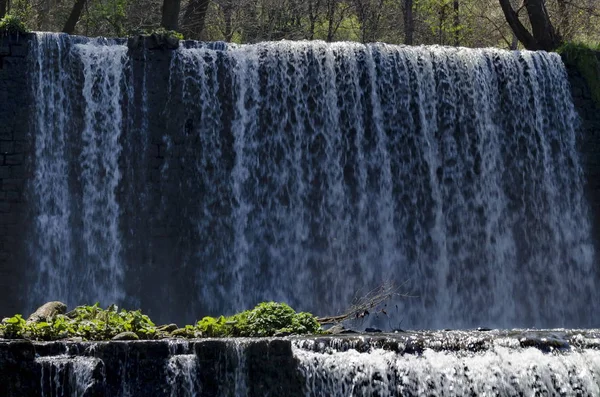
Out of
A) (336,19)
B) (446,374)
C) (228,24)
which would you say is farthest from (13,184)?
(336,19)

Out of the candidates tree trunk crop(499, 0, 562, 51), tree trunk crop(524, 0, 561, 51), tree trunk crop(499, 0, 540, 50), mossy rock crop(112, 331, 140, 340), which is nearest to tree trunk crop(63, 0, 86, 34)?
tree trunk crop(499, 0, 540, 50)

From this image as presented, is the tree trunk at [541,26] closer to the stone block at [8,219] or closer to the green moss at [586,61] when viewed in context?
the green moss at [586,61]

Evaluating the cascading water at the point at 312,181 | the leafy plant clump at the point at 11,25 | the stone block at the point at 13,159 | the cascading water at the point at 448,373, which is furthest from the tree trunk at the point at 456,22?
the cascading water at the point at 448,373

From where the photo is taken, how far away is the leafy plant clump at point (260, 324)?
14547 mm

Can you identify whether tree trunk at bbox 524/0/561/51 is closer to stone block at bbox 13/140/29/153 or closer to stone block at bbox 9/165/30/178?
stone block at bbox 13/140/29/153

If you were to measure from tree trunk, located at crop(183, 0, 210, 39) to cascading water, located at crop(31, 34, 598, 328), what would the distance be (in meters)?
8.66

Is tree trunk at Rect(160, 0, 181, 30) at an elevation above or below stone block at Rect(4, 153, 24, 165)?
above

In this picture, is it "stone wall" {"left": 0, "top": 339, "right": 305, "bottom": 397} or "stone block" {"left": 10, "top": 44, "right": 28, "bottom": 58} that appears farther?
"stone block" {"left": 10, "top": 44, "right": 28, "bottom": 58}

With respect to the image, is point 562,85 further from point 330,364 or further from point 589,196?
point 330,364

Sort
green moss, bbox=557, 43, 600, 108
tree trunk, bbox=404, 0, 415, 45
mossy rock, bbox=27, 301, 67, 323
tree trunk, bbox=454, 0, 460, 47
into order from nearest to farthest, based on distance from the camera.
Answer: mossy rock, bbox=27, 301, 67, 323
green moss, bbox=557, 43, 600, 108
tree trunk, bbox=404, 0, 415, 45
tree trunk, bbox=454, 0, 460, 47

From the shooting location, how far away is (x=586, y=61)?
981 inches

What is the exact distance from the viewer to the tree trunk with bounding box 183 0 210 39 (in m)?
31.1

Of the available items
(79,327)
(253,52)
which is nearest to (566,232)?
(253,52)

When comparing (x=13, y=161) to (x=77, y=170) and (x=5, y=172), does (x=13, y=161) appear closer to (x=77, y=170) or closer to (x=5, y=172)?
(x=5, y=172)
